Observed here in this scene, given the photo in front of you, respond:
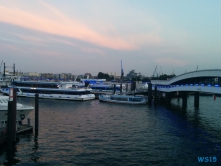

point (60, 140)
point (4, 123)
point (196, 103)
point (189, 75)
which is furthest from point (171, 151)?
point (196, 103)

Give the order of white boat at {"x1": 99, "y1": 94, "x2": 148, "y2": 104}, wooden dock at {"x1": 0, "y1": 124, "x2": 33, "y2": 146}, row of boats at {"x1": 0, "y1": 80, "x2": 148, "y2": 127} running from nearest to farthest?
wooden dock at {"x1": 0, "y1": 124, "x2": 33, "y2": 146} < white boat at {"x1": 99, "y1": 94, "x2": 148, "y2": 104} < row of boats at {"x1": 0, "y1": 80, "x2": 148, "y2": 127}

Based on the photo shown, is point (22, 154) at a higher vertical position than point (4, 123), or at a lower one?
lower

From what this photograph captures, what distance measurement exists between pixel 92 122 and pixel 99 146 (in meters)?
8.27

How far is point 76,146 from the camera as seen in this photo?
16.4 meters

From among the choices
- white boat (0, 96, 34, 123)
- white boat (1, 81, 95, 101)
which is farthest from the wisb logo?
white boat (1, 81, 95, 101)

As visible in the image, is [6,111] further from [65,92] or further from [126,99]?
[65,92]

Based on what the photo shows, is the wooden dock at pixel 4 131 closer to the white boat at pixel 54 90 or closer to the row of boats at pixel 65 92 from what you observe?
the row of boats at pixel 65 92

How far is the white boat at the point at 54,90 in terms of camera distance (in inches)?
1896

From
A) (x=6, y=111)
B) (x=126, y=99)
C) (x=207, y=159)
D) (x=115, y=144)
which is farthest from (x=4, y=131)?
(x=126, y=99)

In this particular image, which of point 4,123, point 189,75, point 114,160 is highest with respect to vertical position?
point 189,75

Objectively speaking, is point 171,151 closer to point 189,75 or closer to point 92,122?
point 92,122

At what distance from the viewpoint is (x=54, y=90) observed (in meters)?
49.9

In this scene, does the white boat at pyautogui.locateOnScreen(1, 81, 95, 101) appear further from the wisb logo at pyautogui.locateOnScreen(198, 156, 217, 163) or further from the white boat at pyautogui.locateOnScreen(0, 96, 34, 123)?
the wisb logo at pyautogui.locateOnScreen(198, 156, 217, 163)

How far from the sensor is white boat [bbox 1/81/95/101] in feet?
158
